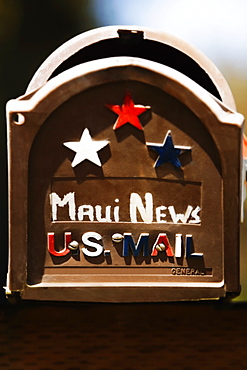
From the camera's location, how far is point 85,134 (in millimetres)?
1646

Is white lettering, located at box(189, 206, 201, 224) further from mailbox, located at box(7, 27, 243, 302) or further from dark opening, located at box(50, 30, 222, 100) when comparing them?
dark opening, located at box(50, 30, 222, 100)

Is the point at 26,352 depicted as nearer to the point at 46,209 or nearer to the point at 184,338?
the point at 184,338

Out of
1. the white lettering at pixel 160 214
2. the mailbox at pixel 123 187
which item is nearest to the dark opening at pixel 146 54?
the mailbox at pixel 123 187

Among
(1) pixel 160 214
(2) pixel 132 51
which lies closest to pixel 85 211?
(1) pixel 160 214

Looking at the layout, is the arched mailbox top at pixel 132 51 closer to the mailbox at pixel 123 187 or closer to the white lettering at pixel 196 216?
the mailbox at pixel 123 187

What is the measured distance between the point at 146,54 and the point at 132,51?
0.15 feet

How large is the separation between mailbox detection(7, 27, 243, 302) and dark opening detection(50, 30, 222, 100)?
0.35 meters

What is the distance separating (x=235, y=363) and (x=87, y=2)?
7.91ft

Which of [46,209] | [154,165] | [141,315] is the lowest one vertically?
[141,315]

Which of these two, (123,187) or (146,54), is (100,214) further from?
(146,54)

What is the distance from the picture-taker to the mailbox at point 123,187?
163cm

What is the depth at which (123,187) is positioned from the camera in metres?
1.67

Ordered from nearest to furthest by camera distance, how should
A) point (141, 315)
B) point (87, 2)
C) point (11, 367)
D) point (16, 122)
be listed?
point (16, 122) → point (11, 367) → point (141, 315) → point (87, 2)

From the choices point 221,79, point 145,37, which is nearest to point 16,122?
point 145,37
